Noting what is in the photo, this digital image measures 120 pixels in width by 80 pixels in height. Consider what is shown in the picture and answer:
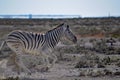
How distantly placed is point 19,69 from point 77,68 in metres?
3.07

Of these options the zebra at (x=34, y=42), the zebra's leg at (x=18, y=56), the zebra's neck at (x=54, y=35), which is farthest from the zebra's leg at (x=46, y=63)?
the zebra's leg at (x=18, y=56)

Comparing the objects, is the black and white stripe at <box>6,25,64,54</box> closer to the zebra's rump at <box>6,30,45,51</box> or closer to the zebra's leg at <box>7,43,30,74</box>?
the zebra's rump at <box>6,30,45,51</box>

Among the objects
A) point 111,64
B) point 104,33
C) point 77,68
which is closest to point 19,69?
point 77,68

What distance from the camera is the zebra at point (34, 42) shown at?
16.6m

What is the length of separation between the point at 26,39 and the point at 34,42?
40cm

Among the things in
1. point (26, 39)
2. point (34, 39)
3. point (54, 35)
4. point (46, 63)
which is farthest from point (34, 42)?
point (54, 35)

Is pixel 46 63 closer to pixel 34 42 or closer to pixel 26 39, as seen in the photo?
pixel 34 42

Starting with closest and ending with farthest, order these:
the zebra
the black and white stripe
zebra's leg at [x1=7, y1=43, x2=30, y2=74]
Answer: zebra's leg at [x1=7, y1=43, x2=30, y2=74] < the zebra < the black and white stripe

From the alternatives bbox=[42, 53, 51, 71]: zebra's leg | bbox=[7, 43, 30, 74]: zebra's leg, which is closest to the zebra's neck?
bbox=[42, 53, 51, 71]: zebra's leg

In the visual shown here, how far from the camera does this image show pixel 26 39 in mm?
17078

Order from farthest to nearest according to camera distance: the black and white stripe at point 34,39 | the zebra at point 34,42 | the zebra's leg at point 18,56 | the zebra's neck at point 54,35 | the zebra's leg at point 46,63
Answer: the zebra's neck at point 54,35 → the zebra's leg at point 46,63 → the black and white stripe at point 34,39 → the zebra at point 34,42 → the zebra's leg at point 18,56

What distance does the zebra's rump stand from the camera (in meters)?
16.7

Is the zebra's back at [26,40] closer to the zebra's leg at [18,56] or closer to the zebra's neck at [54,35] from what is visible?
the zebra's leg at [18,56]

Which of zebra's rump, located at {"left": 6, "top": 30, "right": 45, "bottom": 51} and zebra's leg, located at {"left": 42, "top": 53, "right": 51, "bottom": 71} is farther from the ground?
zebra's rump, located at {"left": 6, "top": 30, "right": 45, "bottom": 51}
